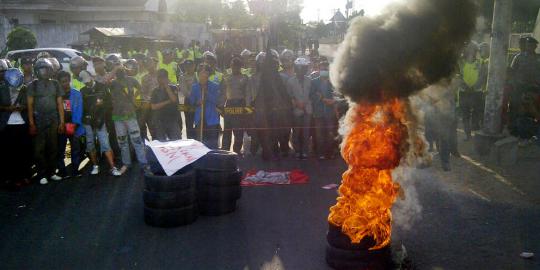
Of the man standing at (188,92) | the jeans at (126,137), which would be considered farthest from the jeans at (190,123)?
the jeans at (126,137)

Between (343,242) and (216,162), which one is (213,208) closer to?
(216,162)

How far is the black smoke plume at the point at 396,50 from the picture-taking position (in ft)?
15.2

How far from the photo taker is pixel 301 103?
32.9 feet

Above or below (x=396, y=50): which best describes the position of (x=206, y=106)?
below

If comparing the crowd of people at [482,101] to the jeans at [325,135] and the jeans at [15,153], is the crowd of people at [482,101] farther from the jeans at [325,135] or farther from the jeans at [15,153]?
the jeans at [15,153]

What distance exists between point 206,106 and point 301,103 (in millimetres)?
2054

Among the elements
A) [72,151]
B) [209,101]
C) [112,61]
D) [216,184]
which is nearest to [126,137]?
[72,151]

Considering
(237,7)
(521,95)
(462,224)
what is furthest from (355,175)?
(237,7)

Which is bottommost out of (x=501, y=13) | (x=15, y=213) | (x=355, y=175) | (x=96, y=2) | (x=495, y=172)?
(x=15, y=213)

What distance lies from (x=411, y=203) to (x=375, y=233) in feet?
8.19

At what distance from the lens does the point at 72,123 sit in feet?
28.6

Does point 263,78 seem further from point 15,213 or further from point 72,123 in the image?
point 15,213

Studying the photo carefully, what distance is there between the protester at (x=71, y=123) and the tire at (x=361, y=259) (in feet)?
19.4

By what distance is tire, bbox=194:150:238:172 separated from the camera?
6.62 metres
